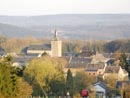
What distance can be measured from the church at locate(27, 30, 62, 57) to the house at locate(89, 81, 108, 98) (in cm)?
2648

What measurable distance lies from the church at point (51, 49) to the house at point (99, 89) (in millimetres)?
26479

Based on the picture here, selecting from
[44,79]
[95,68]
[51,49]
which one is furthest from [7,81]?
[51,49]

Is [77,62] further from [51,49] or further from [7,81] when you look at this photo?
[7,81]

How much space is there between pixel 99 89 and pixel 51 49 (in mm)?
31129

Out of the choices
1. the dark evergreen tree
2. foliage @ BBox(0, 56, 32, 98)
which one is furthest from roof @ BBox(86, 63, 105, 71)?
the dark evergreen tree

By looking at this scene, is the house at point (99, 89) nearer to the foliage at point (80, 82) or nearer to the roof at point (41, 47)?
the foliage at point (80, 82)

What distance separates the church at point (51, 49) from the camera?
56231mm

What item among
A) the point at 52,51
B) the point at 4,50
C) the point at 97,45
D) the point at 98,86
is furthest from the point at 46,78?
the point at 97,45

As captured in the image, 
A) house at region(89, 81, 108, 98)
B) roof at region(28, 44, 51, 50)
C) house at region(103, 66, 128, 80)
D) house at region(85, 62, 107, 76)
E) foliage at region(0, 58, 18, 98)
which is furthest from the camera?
roof at region(28, 44, 51, 50)

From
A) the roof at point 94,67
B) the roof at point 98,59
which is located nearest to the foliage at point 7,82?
the roof at point 94,67

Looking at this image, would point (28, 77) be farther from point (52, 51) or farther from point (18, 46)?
point (18, 46)

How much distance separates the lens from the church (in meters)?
56.2

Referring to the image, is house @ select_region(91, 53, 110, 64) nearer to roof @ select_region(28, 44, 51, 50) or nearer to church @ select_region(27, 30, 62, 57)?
church @ select_region(27, 30, 62, 57)

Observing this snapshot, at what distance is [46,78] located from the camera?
28.6 meters
